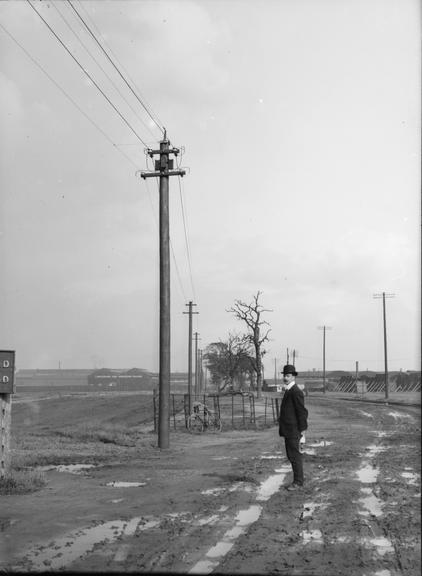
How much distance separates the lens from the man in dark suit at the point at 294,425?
9492mm

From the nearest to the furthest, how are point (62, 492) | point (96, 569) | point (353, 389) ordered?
1. point (96, 569)
2. point (62, 492)
3. point (353, 389)

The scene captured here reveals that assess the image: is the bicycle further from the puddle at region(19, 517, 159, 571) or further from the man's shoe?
the puddle at region(19, 517, 159, 571)

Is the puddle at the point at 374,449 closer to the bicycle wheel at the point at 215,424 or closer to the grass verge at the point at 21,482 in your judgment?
the grass verge at the point at 21,482

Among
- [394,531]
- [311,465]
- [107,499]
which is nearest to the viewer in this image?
[394,531]

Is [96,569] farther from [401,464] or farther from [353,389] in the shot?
[353,389]

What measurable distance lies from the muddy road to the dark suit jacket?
32.0 inches

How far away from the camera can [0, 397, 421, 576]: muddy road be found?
565cm

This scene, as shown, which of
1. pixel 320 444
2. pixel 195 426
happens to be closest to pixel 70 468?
pixel 320 444

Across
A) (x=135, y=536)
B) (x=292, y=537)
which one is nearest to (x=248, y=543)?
(x=292, y=537)

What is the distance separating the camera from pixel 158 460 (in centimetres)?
1354

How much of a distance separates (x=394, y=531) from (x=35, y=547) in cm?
352

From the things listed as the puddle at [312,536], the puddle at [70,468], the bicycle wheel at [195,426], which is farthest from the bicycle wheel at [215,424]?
the puddle at [312,536]

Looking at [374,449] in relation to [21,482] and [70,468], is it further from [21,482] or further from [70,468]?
[21,482]

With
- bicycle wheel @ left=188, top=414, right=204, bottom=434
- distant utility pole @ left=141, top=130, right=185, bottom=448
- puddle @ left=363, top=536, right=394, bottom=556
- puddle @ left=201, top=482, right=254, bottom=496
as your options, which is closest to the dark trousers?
puddle @ left=201, top=482, right=254, bottom=496
